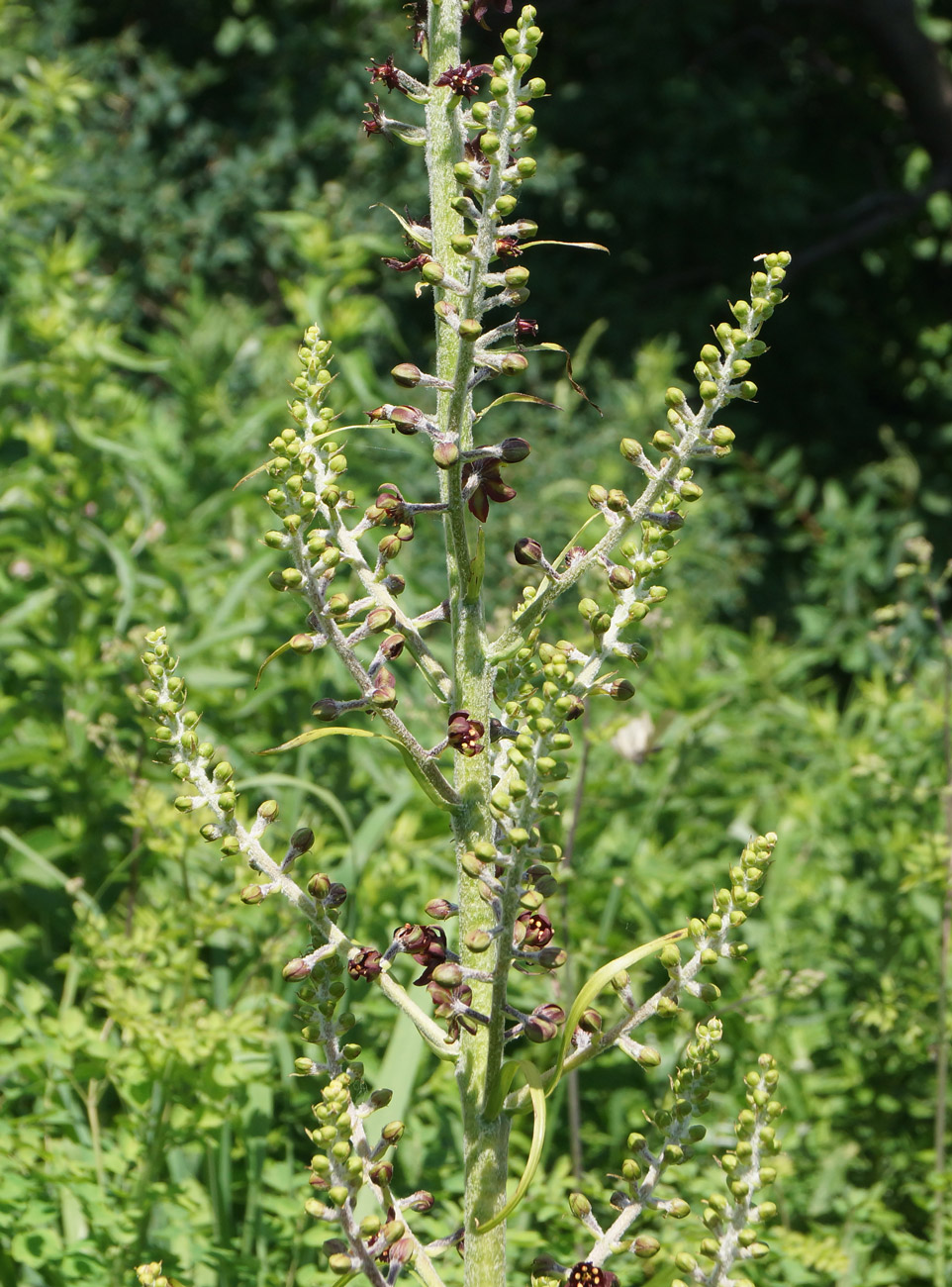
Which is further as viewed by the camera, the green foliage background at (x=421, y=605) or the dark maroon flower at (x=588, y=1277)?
the green foliage background at (x=421, y=605)

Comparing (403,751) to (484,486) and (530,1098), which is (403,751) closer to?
(484,486)

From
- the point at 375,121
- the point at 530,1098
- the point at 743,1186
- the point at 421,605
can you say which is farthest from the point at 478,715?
the point at 421,605

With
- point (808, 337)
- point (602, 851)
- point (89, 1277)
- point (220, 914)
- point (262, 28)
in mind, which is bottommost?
point (89, 1277)

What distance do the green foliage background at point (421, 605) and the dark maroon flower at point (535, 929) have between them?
0.89 m

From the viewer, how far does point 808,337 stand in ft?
27.1

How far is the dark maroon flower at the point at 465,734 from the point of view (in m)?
1.35

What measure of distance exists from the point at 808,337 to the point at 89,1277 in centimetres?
752

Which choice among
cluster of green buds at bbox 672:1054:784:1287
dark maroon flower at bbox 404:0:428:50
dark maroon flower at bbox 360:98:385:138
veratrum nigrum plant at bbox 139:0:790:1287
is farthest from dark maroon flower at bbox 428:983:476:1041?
dark maroon flower at bbox 404:0:428:50

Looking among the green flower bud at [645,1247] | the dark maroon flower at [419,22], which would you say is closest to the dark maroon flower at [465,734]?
the green flower bud at [645,1247]

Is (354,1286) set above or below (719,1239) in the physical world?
below

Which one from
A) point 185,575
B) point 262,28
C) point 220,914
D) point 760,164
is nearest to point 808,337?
point 760,164

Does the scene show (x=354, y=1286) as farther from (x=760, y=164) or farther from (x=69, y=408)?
(x=760, y=164)

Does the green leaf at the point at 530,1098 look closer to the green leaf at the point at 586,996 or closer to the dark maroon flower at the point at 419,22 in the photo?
the green leaf at the point at 586,996

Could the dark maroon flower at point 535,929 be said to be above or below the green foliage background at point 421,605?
below
